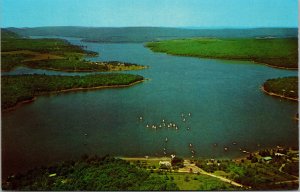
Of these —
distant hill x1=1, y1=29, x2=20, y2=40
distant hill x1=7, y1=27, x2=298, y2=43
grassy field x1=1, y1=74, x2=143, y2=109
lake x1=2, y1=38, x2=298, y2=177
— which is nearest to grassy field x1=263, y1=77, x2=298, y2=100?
lake x1=2, y1=38, x2=298, y2=177

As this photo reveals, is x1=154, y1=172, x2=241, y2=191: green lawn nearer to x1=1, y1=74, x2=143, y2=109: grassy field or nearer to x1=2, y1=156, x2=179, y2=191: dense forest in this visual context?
x1=2, y1=156, x2=179, y2=191: dense forest

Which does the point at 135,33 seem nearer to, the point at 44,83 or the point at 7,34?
the point at 44,83

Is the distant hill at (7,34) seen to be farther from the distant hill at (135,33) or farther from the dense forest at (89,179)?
the dense forest at (89,179)

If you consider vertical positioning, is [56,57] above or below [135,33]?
below

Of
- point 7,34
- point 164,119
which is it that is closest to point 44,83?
point 7,34

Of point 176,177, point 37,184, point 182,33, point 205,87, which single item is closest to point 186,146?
point 176,177
